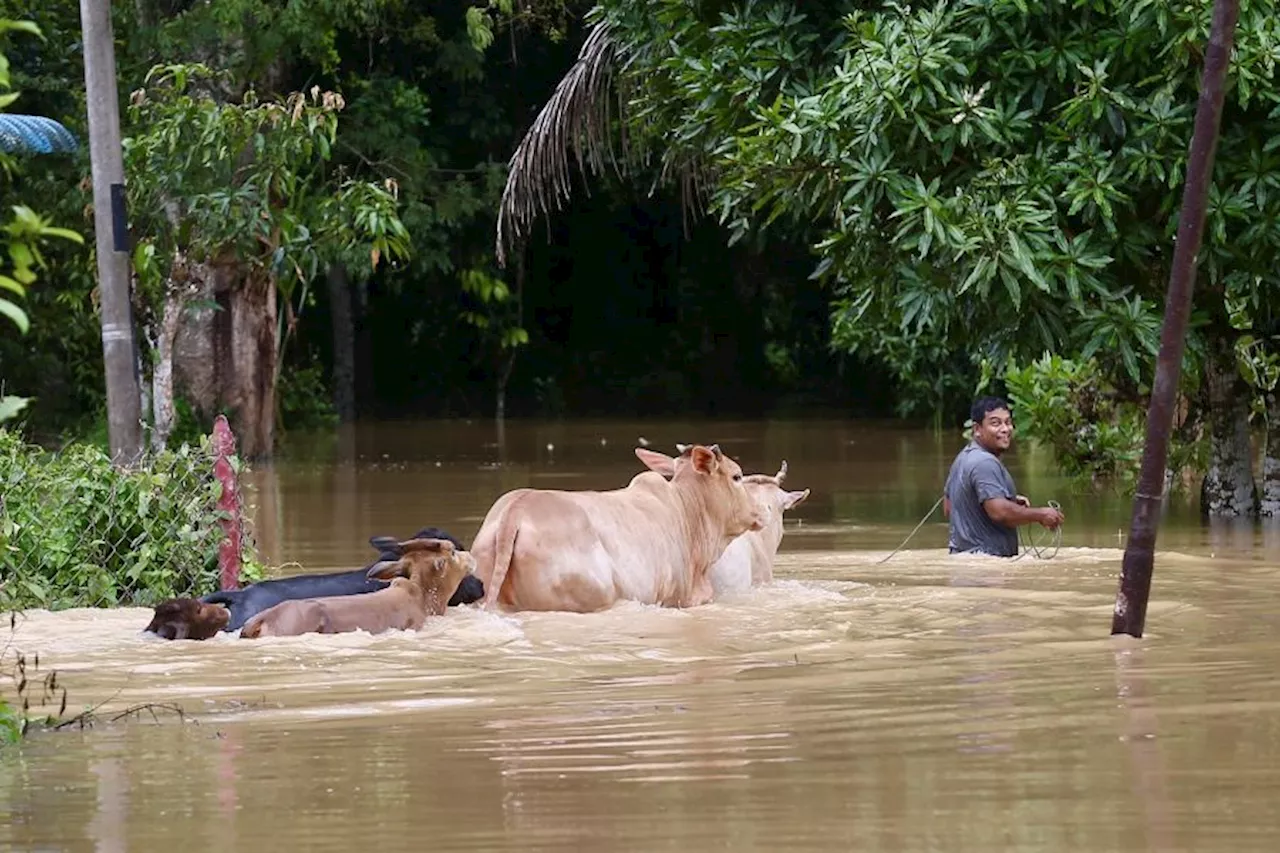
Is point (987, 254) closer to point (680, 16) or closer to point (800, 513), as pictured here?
point (680, 16)

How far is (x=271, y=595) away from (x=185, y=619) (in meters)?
0.51

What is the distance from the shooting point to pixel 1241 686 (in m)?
8.43

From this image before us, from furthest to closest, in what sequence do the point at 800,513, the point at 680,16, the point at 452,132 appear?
the point at 452,132 → the point at 800,513 → the point at 680,16

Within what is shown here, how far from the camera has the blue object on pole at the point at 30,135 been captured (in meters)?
20.9

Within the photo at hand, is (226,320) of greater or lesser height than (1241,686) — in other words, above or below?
above

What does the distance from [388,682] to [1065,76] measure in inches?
280

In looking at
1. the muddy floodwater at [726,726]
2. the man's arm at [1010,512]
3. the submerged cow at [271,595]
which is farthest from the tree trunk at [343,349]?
the submerged cow at [271,595]

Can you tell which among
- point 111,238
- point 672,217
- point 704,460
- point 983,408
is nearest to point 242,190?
point 111,238

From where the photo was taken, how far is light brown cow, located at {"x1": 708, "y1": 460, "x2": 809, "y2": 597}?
40.5ft

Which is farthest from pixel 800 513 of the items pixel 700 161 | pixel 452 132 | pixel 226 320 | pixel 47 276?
pixel 452 132

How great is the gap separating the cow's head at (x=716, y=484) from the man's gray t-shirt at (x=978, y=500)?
2045 millimetres

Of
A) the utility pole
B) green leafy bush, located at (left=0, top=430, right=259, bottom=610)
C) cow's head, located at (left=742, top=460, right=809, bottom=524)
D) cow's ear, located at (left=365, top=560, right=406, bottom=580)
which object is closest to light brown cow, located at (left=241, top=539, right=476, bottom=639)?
cow's ear, located at (left=365, top=560, right=406, bottom=580)

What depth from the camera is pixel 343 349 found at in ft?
114

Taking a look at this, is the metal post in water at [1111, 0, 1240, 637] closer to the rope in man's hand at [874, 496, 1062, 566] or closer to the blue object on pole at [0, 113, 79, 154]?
the rope in man's hand at [874, 496, 1062, 566]
